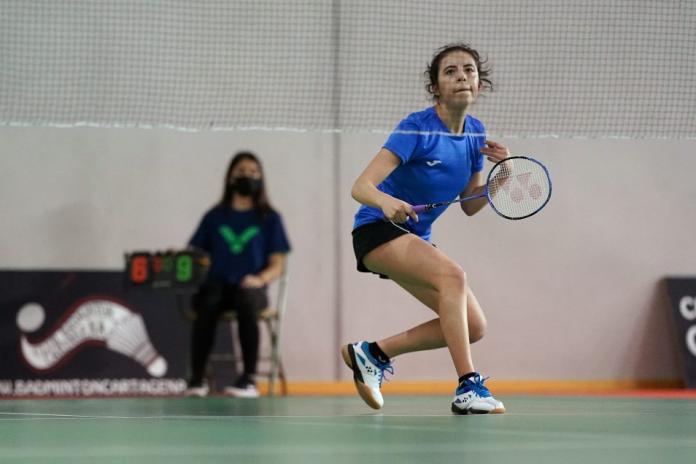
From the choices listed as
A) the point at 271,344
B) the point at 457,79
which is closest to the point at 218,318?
the point at 271,344

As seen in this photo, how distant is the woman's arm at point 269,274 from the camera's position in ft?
25.9

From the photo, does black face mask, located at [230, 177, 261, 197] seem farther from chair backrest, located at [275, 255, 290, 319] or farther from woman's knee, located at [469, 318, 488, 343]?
woman's knee, located at [469, 318, 488, 343]

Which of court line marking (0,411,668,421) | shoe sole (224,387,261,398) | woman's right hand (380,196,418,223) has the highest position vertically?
woman's right hand (380,196,418,223)

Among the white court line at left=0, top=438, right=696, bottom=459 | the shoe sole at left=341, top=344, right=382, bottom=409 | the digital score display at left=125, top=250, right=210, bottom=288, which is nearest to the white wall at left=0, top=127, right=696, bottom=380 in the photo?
the digital score display at left=125, top=250, right=210, bottom=288

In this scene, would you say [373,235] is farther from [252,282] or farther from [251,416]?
[252,282]

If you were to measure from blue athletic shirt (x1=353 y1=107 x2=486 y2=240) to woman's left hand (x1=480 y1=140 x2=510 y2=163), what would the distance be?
0.42 ft

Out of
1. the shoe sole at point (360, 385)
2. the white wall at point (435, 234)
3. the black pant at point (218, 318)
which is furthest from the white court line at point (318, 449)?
the white wall at point (435, 234)

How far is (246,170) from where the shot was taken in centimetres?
803

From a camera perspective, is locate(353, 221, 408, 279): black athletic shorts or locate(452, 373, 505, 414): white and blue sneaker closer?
locate(452, 373, 505, 414): white and blue sneaker

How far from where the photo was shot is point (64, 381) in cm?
827

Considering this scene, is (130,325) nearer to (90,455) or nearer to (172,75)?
(172,75)

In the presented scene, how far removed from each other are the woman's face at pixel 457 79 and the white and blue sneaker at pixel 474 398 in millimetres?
1150

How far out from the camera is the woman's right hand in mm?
4391

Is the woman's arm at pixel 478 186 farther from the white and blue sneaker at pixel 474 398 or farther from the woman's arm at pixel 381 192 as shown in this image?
the white and blue sneaker at pixel 474 398
